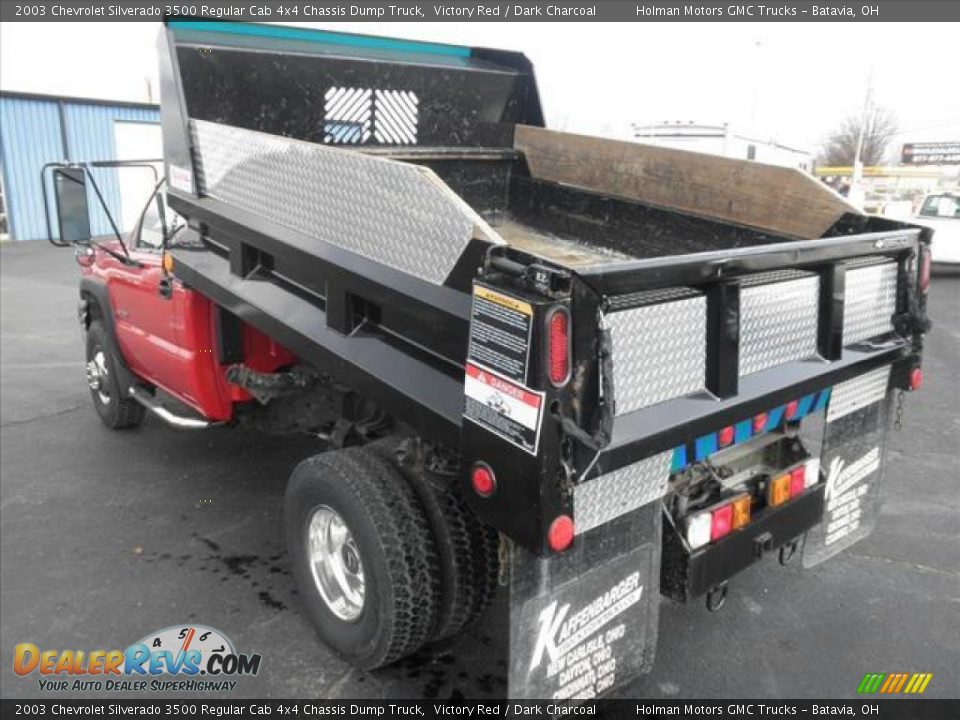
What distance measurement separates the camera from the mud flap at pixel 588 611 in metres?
2.11

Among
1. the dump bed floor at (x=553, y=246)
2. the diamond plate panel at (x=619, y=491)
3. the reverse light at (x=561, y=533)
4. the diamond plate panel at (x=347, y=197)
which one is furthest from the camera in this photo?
the dump bed floor at (x=553, y=246)

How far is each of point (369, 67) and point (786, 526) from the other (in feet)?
11.0

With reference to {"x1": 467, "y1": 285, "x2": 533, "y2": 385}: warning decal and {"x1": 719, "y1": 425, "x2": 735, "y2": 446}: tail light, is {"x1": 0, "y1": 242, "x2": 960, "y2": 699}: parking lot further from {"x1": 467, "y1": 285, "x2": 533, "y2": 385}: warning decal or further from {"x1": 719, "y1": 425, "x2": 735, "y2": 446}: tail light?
{"x1": 467, "y1": 285, "x2": 533, "y2": 385}: warning decal

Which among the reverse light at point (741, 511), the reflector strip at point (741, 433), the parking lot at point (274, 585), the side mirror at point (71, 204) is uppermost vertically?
the side mirror at point (71, 204)

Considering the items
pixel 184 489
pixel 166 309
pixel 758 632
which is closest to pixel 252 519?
pixel 184 489

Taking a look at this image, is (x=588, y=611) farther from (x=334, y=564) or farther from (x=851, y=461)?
(x=851, y=461)

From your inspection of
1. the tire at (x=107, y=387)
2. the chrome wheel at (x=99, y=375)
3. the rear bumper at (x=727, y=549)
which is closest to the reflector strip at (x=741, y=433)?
the rear bumper at (x=727, y=549)

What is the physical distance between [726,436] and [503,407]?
887 millimetres

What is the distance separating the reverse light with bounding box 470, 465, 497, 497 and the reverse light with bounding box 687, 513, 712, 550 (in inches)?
30.4

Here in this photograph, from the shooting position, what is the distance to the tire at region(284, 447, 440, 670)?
8.38 ft

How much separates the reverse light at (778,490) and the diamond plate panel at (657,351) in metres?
0.68

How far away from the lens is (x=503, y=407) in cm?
197

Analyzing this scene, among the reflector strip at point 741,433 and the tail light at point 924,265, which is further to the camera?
the tail light at point 924,265

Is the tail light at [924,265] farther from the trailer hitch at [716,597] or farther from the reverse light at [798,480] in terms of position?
the trailer hitch at [716,597]
